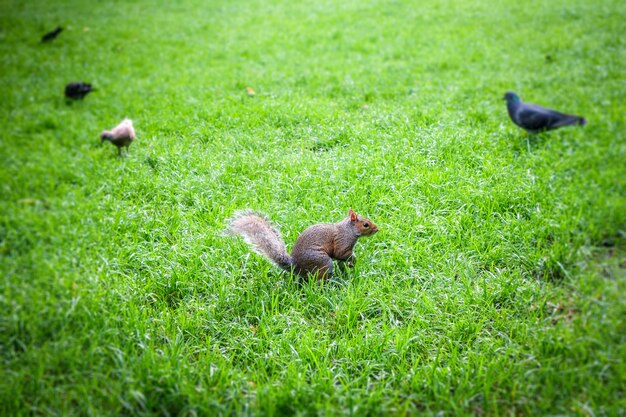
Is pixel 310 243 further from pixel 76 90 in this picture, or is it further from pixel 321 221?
pixel 76 90

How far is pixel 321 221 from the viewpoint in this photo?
375 centimetres

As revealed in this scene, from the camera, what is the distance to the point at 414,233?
11.9ft

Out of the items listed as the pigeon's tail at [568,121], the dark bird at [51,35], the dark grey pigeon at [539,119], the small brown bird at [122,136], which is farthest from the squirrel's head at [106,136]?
the dark bird at [51,35]

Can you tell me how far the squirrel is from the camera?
3.07 m

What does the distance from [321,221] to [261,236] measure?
763 millimetres

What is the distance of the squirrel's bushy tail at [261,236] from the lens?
3.10 m

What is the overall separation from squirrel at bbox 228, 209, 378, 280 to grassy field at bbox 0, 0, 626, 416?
123 mm

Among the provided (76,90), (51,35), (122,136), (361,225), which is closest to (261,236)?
(361,225)

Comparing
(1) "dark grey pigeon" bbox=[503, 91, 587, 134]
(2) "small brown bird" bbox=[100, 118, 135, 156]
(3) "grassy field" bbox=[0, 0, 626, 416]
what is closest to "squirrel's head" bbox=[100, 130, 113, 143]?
(2) "small brown bird" bbox=[100, 118, 135, 156]

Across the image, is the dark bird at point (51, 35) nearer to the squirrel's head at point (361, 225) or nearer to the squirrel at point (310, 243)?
the squirrel at point (310, 243)

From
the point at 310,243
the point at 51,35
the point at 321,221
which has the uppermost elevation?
the point at 51,35

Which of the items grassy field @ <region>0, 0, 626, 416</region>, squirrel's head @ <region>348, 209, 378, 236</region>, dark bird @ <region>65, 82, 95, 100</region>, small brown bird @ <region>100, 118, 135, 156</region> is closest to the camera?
grassy field @ <region>0, 0, 626, 416</region>

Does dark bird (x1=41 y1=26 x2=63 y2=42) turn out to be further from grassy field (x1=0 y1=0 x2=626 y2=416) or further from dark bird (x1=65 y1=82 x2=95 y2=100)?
dark bird (x1=65 y1=82 x2=95 y2=100)

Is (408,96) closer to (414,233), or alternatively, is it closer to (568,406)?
(414,233)
